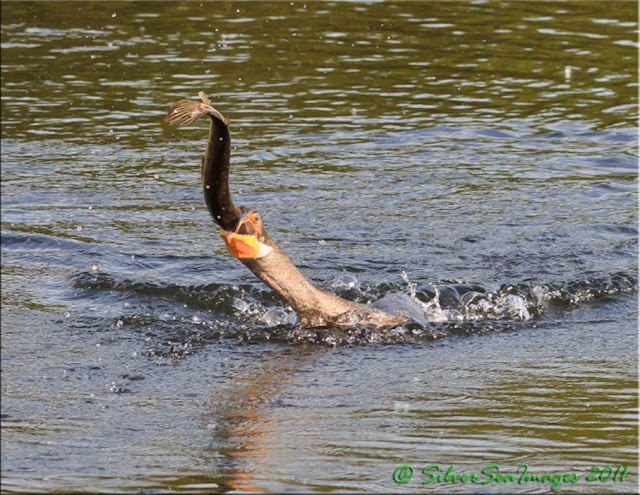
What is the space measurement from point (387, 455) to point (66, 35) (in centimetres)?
1204

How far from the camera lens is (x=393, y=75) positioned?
14930 mm

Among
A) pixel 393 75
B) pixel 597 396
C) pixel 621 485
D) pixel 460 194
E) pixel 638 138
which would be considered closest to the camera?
pixel 621 485

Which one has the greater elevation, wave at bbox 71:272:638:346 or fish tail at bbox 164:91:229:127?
fish tail at bbox 164:91:229:127

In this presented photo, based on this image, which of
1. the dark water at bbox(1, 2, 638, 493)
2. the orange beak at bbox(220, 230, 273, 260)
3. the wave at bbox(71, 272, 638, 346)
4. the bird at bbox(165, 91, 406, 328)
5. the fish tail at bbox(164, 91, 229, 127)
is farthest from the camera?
the wave at bbox(71, 272, 638, 346)

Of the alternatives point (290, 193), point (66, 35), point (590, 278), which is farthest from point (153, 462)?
point (66, 35)

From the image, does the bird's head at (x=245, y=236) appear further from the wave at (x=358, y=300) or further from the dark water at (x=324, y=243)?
the wave at (x=358, y=300)

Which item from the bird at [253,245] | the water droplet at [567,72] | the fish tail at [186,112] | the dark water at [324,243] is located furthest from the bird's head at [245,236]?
the water droplet at [567,72]

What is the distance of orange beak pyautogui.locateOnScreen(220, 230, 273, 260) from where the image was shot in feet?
23.1

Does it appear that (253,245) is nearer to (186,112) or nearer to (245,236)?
(245,236)

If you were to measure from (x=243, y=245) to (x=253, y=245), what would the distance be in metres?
0.07

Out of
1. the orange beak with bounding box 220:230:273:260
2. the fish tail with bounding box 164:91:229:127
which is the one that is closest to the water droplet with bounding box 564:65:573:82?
the orange beak with bounding box 220:230:273:260

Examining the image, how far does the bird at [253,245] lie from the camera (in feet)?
21.4

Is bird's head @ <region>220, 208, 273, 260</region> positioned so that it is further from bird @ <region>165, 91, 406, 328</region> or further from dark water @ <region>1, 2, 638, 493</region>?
dark water @ <region>1, 2, 638, 493</region>

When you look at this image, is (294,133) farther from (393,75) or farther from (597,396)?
(597,396)
